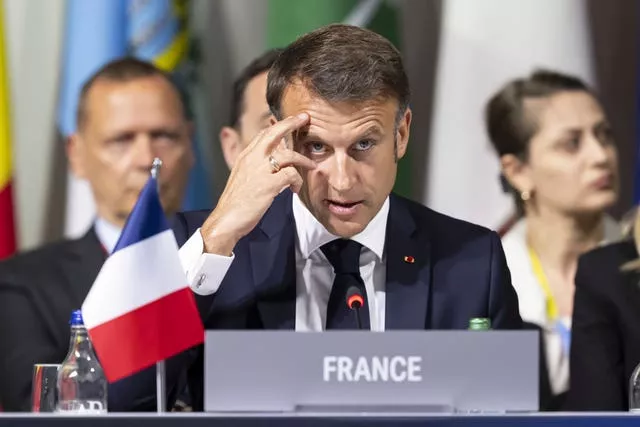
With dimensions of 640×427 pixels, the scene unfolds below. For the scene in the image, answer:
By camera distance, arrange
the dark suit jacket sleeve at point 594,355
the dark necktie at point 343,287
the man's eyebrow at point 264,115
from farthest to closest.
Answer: the man's eyebrow at point 264,115 < the dark suit jacket sleeve at point 594,355 < the dark necktie at point 343,287

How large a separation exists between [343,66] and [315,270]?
0.51 meters

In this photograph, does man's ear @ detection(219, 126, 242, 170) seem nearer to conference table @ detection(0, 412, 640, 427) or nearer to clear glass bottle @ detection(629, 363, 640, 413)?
clear glass bottle @ detection(629, 363, 640, 413)

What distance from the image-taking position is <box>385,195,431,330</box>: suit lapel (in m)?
3.24

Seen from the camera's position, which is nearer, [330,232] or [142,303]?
[142,303]

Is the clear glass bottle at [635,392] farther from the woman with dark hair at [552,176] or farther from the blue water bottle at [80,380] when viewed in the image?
the woman with dark hair at [552,176]

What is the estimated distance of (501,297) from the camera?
11.0ft

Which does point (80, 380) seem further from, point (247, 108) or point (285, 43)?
point (285, 43)

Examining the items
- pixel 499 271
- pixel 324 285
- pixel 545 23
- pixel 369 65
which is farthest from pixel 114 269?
pixel 545 23

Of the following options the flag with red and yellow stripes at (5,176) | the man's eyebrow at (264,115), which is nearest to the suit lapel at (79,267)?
the flag with red and yellow stripes at (5,176)

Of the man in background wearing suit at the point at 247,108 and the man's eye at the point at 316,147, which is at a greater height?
the man in background wearing suit at the point at 247,108

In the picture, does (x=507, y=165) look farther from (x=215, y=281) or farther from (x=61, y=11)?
(x=215, y=281)

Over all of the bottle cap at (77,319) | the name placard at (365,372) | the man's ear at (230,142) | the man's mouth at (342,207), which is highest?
the man's ear at (230,142)

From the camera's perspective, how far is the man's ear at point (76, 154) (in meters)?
5.29

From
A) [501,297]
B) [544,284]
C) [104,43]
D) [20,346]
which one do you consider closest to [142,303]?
[501,297]
